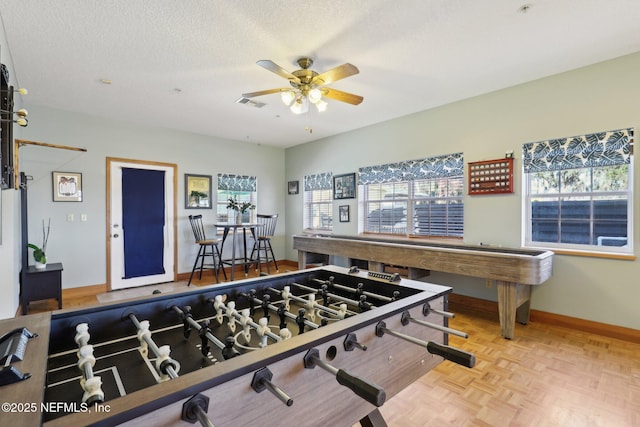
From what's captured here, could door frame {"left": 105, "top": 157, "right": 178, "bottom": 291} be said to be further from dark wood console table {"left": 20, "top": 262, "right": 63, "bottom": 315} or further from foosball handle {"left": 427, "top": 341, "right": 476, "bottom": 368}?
foosball handle {"left": 427, "top": 341, "right": 476, "bottom": 368}

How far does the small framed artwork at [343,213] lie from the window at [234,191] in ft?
6.22

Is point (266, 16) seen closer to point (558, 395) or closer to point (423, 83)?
point (423, 83)

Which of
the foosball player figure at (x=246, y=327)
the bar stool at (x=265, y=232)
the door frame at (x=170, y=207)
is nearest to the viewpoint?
the foosball player figure at (x=246, y=327)

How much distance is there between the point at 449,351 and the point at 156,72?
11.6ft

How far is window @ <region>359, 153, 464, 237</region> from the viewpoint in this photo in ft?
13.7

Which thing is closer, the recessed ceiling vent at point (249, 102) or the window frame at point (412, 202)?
the recessed ceiling vent at point (249, 102)

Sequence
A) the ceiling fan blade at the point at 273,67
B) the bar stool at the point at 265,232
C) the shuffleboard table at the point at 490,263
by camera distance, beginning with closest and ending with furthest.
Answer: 1. the ceiling fan blade at the point at 273,67
2. the shuffleboard table at the point at 490,263
3. the bar stool at the point at 265,232

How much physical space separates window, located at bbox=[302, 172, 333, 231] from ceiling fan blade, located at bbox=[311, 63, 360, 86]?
10.4 feet

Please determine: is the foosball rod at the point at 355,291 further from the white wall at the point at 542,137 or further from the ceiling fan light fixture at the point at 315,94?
the white wall at the point at 542,137

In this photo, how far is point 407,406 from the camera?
1.96 metres

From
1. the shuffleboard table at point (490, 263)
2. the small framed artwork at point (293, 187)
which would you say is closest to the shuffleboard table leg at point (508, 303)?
the shuffleboard table at point (490, 263)

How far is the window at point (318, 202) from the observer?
5.97 m

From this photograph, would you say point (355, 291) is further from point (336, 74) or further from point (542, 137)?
point (542, 137)

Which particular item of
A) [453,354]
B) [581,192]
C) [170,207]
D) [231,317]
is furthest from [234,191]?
[453,354]
